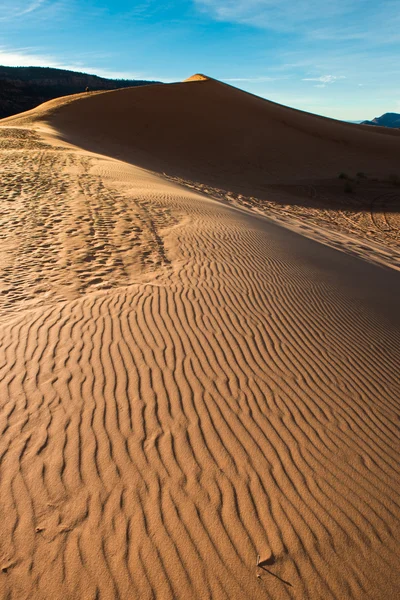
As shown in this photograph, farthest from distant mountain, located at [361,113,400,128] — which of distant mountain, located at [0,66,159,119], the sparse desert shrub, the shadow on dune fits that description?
the sparse desert shrub

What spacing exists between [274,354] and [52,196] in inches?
371

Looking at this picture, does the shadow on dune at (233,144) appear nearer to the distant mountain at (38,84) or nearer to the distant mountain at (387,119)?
the distant mountain at (38,84)

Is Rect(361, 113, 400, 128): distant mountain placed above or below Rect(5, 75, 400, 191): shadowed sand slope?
above

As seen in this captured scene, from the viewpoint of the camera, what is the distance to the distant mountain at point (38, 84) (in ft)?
238

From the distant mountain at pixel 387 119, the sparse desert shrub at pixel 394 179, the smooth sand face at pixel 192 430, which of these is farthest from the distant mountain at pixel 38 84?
the distant mountain at pixel 387 119

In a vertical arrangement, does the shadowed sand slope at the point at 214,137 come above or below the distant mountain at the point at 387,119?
below

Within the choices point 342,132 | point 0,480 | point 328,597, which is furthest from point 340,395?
point 342,132

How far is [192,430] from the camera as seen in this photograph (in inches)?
153

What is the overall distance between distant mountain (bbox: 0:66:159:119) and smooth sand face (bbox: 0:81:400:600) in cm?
7225

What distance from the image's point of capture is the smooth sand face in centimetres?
282

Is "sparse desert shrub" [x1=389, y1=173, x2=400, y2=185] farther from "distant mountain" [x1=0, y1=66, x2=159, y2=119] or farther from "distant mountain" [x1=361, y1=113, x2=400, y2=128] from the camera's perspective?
"distant mountain" [x1=361, y1=113, x2=400, y2=128]

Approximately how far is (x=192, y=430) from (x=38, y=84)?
108867 mm

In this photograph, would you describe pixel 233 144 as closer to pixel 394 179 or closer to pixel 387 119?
pixel 394 179

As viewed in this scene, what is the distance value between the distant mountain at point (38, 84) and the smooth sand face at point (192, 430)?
72252 millimetres
